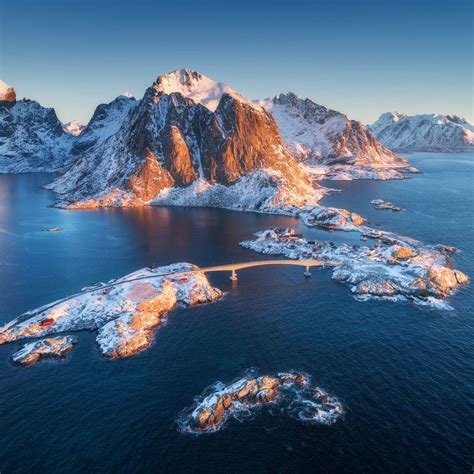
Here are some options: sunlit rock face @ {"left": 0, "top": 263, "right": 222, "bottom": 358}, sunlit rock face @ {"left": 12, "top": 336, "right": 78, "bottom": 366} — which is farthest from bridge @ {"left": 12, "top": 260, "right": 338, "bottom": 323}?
sunlit rock face @ {"left": 12, "top": 336, "right": 78, "bottom": 366}

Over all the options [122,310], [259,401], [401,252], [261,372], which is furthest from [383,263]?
[122,310]

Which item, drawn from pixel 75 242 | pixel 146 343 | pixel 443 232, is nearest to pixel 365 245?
pixel 443 232

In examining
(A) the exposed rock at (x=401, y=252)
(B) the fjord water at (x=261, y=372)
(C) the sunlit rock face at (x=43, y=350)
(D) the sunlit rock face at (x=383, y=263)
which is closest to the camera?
(B) the fjord water at (x=261, y=372)

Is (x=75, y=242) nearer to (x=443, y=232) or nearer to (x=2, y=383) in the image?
(x=2, y=383)

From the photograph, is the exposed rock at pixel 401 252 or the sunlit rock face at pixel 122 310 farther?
the exposed rock at pixel 401 252

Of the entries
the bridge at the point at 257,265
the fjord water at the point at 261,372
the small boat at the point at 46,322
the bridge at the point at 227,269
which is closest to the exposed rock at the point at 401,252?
the bridge at the point at 227,269

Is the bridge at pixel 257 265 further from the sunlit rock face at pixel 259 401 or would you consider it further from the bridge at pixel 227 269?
the sunlit rock face at pixel 259 401

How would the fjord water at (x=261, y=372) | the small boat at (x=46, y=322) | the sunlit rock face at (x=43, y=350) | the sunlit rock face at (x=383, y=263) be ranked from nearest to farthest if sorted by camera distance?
1. the fjord water at (x=261, y=372)
2. the sunlit rock face at (x=43, y=350)
3. the small boat at (x=46, y=322)
4. the sunlit rock face at (x=383, y=263)

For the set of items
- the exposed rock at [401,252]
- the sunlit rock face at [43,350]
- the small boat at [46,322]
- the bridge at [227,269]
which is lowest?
the sunlit rock face at [43,350]
